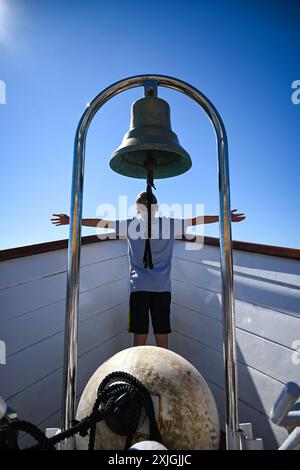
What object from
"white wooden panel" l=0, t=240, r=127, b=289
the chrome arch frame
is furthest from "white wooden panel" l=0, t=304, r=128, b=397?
the chrome arch frame

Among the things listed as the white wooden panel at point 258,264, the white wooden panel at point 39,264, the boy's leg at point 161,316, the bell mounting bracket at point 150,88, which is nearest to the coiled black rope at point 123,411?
the bell mounting bracket at point 150,88

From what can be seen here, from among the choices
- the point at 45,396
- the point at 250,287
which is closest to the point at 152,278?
the point at 250,287

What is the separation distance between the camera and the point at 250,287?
241 cm

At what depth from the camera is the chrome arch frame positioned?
39.2 inches

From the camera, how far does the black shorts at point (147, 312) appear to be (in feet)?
8.71

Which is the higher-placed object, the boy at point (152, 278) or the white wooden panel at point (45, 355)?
the boy at point (152, 278)

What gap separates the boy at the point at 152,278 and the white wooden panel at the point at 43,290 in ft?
1.50

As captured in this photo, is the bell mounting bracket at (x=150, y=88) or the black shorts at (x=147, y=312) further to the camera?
the black shorts at (x=147, y=312)

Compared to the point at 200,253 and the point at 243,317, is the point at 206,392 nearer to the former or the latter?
the point at 243,317

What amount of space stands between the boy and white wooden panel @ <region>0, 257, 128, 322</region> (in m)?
0.46

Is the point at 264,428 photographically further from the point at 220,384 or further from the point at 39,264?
the point at 39,264

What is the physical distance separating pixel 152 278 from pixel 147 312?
323 mm

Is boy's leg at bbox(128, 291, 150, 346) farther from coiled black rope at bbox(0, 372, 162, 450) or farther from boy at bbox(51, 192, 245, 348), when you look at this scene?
coiled black rope at bbox(0, 372, 162, 450)

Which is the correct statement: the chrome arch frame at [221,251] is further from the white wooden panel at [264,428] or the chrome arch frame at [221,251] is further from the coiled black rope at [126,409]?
the white wooden panel at [264,428]
